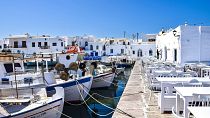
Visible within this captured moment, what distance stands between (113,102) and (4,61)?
854 centimetres

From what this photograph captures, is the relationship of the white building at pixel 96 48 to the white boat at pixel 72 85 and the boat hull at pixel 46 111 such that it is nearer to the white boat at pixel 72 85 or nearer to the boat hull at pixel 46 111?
the white boat at pixel 72 85

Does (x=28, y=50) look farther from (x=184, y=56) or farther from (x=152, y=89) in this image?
(x=152, y=89)

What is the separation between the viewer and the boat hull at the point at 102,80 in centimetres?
2753

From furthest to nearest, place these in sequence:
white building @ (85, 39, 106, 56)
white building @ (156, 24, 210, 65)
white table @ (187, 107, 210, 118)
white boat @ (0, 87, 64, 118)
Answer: white building @ (85, 39, 106, 56)
white building @ (156, 24, 210, 65)
white boat @ (0, 87, 64, 118)
white table @ (187, 107, 210, 118)

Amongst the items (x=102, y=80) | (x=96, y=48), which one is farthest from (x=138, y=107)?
(x=96, y=48)

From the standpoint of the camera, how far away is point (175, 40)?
2759 centimetres

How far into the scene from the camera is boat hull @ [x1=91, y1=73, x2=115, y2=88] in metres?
27.5

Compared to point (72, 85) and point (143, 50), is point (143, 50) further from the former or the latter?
point (72, 85)

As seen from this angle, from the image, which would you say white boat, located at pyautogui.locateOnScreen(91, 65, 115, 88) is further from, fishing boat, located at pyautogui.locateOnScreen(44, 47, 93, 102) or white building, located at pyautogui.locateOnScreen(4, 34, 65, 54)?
white building, located at pyautogui.locateOnScreen(4, 34, 65, 54)

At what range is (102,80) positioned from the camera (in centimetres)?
2808

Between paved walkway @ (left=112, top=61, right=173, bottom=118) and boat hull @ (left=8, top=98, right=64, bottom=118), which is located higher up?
paved walkway @ (left=112, top=61, right=173, bottom=118)

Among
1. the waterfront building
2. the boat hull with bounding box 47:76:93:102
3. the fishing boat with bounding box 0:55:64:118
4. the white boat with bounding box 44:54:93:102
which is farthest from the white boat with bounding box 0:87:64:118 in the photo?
the waterfront building

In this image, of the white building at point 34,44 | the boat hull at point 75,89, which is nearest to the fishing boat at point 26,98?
the boat hull at point 75,89

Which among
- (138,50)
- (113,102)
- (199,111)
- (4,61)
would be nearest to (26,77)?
(4,61)
